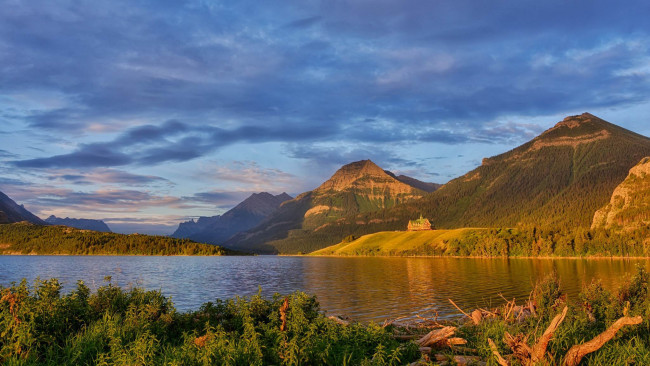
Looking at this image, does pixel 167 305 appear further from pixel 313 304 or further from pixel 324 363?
pixel 324 363

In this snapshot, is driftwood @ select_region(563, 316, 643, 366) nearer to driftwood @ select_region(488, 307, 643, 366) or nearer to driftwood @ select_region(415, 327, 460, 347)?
driftwood @ select_region(488, 307, 643, 366)

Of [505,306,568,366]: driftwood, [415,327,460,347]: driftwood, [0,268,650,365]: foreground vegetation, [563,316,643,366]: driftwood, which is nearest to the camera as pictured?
[505,306,568,366]: driftwood

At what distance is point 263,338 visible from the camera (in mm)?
21109

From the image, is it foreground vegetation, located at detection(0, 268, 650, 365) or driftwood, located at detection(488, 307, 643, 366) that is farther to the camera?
foreground vegetation, located at detection(0, 268, 650, 365)

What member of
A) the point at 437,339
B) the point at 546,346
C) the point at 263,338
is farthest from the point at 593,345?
the point at 263,338

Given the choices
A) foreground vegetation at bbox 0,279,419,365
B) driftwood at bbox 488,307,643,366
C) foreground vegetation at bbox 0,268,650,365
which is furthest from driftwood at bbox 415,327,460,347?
driftwood at bbox 488,307,643,366

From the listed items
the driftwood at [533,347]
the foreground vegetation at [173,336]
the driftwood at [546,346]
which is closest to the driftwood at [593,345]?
the driftwood at [546,346]

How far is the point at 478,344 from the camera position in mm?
20781

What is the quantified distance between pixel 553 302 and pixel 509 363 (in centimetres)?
2021

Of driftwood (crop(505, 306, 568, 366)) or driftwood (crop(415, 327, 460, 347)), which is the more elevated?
driftwood (crop(505, 306, 568, 366))

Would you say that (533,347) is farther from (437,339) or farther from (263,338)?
(263,338)

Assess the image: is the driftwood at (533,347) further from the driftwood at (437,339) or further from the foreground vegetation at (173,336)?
the foreground vegetation at (173,336)

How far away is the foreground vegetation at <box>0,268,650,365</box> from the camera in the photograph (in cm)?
1773

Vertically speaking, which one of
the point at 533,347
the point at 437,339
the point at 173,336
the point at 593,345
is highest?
the point at 593,345
